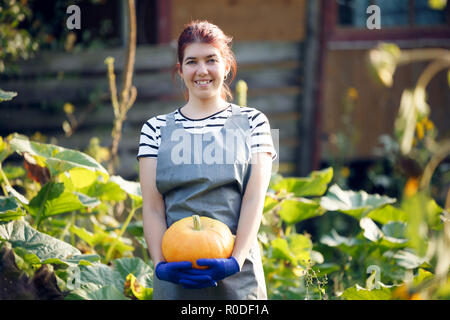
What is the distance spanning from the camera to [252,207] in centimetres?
167

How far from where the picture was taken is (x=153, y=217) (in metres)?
1.77

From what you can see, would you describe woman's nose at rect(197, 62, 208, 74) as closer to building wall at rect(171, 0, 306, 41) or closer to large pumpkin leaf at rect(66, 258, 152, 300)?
large pumpkin leaf at rect(66, 258, 152, 300)

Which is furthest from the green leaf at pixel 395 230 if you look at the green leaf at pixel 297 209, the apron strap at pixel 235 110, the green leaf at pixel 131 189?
the green leaf at pixel 131 189

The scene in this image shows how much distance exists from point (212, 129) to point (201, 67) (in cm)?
20

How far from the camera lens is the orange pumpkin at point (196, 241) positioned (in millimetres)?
1553

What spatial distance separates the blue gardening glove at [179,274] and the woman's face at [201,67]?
1.75ft

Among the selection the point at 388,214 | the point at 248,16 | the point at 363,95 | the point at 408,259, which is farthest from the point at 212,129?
the point at 248,16

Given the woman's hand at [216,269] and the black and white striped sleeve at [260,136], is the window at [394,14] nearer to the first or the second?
the black and white striped sleeve at [260,136]

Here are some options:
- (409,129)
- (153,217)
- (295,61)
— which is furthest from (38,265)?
(295,61)

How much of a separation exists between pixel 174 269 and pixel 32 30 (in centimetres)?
396

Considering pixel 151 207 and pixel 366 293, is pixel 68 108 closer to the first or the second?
pixel 151 207

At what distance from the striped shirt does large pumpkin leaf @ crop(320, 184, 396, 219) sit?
69cm

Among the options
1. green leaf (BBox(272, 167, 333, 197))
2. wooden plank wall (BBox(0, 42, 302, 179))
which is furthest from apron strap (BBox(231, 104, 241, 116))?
wooden plank wall (BBox(0, 42, 302, 179))

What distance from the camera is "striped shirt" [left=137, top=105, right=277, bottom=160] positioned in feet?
5.75
